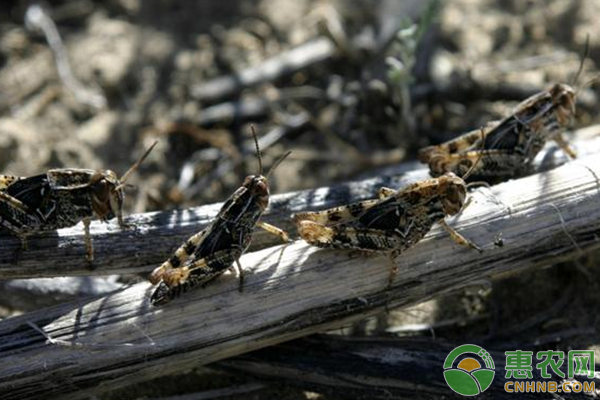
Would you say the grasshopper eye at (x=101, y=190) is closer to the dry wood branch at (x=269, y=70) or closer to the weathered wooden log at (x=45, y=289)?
the weathered wooden log at (x=45, y=289)

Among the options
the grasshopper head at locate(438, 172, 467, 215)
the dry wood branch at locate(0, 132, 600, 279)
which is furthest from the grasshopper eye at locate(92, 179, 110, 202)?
the grasshopper head at locate(438, 172, 467, 215)

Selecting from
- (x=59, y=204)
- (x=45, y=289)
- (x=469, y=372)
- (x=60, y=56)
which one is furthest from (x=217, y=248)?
(x=60, y=56)

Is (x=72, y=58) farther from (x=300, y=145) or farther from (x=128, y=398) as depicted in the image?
(x=128, y=398)

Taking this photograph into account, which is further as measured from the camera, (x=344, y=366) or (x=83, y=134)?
(x=83, y=134)

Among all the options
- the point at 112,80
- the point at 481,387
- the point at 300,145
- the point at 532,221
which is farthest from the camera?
the point at 112,80

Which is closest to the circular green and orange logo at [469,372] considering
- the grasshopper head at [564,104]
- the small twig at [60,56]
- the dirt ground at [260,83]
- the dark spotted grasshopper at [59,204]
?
the grasshopper head at [564,104]

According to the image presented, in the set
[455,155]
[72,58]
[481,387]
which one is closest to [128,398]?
[481,387]
